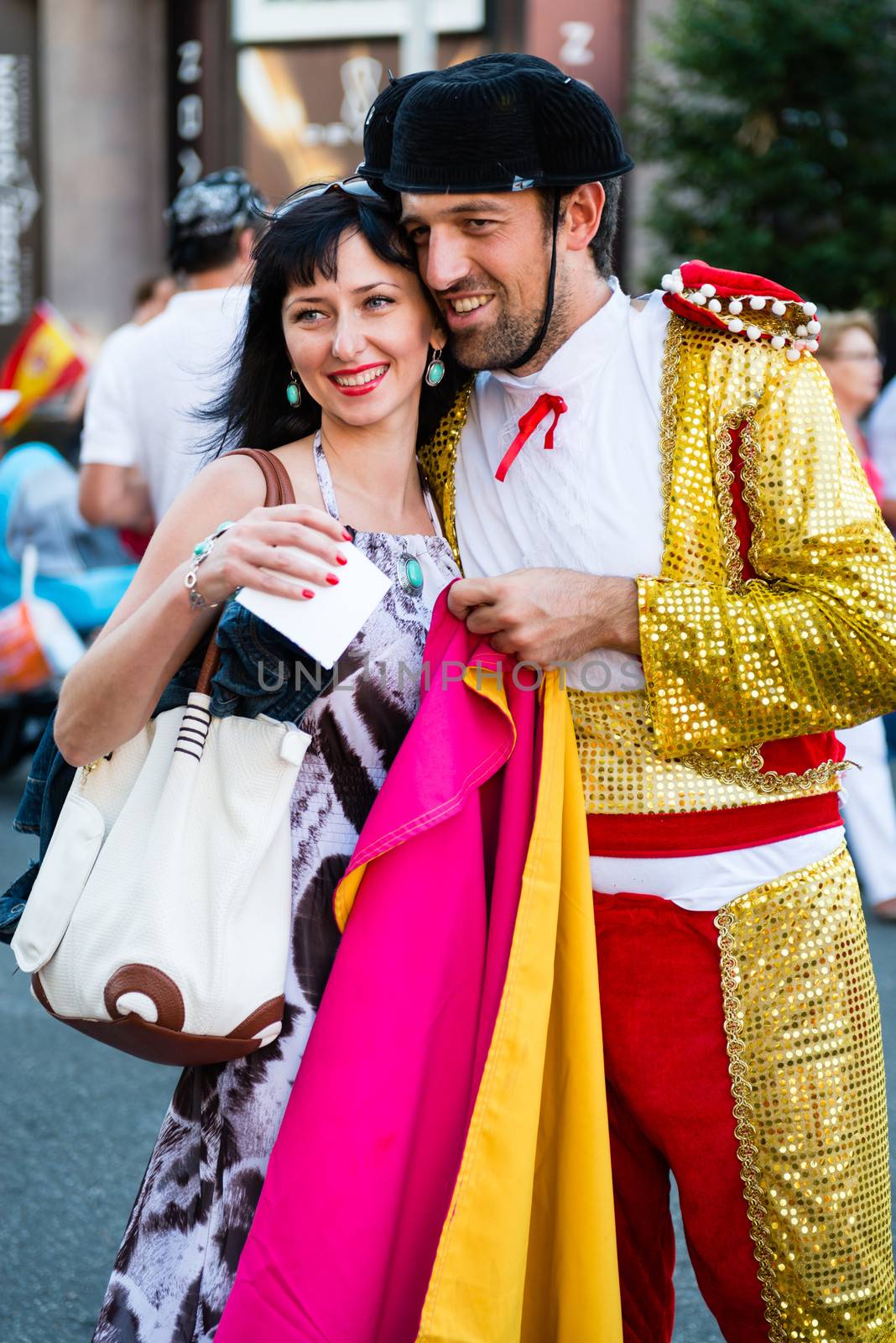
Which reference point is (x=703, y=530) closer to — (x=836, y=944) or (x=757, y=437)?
(x=757, y=437)

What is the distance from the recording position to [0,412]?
6902 millimetres

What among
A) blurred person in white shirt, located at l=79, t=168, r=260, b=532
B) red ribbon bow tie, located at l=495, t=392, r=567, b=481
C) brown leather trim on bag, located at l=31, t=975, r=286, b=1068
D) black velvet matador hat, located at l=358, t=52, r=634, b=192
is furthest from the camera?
blurred person in white shirt, located at l=79, t=168, r=260, b=532

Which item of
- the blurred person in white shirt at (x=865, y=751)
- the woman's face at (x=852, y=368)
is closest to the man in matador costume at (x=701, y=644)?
the blurred person in white shirt at (x=865, y=751)

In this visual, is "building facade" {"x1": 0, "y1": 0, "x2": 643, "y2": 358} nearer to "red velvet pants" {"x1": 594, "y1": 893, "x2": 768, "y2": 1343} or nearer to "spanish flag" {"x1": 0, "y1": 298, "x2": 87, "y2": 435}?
"spanish flag" {"x1": 0, "y1": 298, "x2": 87, "y2": 435}

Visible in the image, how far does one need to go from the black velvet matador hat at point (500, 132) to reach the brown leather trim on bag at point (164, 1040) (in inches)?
42.4

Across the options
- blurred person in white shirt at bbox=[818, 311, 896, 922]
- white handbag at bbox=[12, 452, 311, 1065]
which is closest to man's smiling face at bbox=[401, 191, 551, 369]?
white handbag at bbox=[12, 452, 311, 1065]

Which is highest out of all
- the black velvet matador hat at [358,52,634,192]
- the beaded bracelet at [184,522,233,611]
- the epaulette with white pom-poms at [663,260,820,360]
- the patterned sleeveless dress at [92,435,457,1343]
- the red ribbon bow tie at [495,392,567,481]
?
the black velvet matador hat at [358,52,634,192]

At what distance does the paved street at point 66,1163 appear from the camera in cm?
313

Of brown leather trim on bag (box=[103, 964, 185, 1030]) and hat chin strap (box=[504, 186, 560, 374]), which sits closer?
brown leather trim on bag (box=[103, 964, 185, 1030])

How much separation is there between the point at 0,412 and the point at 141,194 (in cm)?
929

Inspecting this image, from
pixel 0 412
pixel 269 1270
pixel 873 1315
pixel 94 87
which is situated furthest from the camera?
pixel 94 87

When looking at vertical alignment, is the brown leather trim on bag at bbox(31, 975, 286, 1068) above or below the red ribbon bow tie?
below

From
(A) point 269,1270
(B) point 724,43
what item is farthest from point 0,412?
(B) point 724,43

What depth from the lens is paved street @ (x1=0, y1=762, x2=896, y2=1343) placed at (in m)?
3.13
